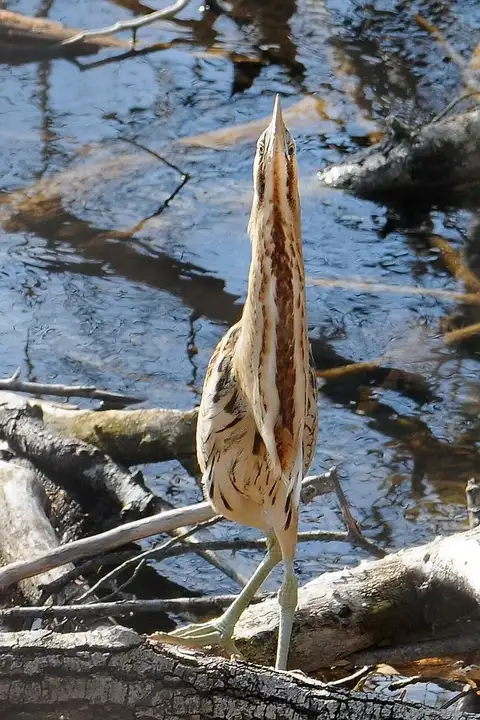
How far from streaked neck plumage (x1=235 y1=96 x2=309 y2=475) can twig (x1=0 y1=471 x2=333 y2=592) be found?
0.66m

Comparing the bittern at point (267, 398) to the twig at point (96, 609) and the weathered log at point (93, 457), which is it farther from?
the weathered log at point (93, 457)

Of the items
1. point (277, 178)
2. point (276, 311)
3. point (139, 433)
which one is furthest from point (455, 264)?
point (277, 178)

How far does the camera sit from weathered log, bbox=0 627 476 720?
2.17 m

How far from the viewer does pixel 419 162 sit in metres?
7.47

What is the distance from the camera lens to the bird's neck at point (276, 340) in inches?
95.7

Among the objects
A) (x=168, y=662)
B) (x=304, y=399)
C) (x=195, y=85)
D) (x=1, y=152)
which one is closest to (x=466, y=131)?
(x=195, y=85)

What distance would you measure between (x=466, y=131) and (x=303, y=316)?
521 centimetres

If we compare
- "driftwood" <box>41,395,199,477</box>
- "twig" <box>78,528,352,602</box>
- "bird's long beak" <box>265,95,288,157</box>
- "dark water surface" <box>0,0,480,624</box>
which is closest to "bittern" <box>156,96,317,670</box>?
"bird's long beak" <box>265,95,288,157</box>

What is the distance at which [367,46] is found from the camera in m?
9.48

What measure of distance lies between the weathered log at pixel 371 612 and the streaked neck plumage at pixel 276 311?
58 cm

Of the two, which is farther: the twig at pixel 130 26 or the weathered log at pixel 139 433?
the twig at pixel 130 26

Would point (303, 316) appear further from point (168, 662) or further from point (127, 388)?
point (127, 388)

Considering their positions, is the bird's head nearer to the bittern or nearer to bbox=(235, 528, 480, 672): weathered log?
the bittern

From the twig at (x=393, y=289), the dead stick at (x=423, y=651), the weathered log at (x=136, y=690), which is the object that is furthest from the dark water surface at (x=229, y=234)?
the weathered log at (x=136, y=690)
